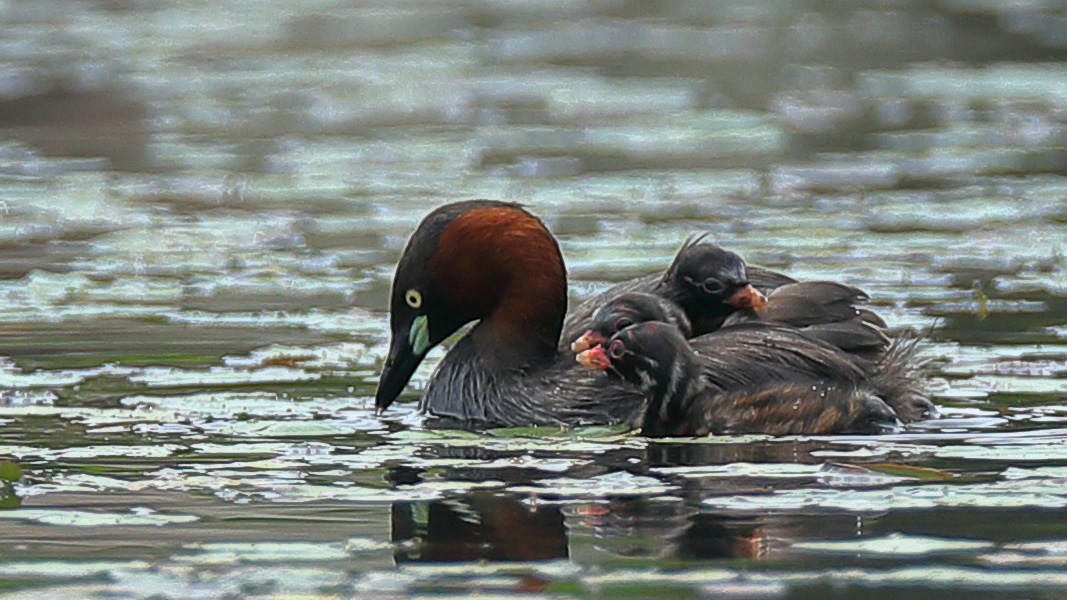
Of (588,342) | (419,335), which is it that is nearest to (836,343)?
(588,342)

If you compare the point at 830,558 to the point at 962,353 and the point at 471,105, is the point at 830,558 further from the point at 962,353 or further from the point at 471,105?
the point at 471,105

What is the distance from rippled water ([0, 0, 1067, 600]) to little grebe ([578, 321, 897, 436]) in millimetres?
168

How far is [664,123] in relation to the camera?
17.6 m

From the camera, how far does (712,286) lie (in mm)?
8898

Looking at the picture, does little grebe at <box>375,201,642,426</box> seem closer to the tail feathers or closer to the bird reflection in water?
the tail feathers

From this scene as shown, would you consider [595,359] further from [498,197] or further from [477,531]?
[498,197]

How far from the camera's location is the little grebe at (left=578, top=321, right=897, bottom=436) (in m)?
8.27

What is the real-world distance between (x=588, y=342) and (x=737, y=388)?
24.4 inches

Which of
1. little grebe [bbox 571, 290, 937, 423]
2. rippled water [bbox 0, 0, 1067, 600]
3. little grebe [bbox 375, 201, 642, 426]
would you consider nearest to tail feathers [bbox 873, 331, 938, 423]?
little grebe [bbox 571, 290, 937, 423]

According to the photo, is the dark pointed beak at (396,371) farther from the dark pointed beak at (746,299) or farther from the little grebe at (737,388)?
the dark pointed beak at (746,299)

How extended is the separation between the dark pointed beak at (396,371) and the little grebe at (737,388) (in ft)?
2.94

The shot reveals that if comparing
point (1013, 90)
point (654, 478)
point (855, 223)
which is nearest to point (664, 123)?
point (1013, 90)

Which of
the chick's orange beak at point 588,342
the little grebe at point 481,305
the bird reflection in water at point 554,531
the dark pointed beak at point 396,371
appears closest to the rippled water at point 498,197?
the bird reflection in water at point 554,531

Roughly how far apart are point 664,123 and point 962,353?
796 centimetres
